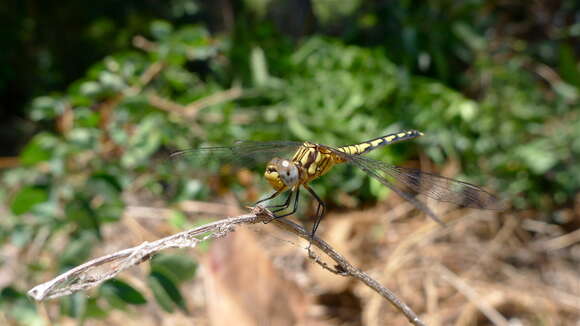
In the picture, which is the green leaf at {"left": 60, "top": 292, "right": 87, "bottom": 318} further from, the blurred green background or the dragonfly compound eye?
the dragonfly compound eye

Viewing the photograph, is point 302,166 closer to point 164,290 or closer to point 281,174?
point 281,174

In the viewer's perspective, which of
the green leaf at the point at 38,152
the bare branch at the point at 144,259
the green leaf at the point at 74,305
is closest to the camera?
the bare branch at the point at 144,259

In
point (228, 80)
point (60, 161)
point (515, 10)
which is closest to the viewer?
point (60, 161)

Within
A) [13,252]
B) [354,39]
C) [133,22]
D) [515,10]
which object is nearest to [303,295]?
[13,252]

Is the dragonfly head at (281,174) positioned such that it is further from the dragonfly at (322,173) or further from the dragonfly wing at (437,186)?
the dragonfly wing at (437,186)

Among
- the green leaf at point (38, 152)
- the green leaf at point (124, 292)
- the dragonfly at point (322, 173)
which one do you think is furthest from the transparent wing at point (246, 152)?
the green leaf at point (38, 152)

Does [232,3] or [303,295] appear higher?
[232,3]

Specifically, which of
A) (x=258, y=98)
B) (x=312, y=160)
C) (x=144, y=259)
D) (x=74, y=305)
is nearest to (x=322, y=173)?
(x=312, y=160)

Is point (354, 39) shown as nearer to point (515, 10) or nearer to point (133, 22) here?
point (515, 10)
